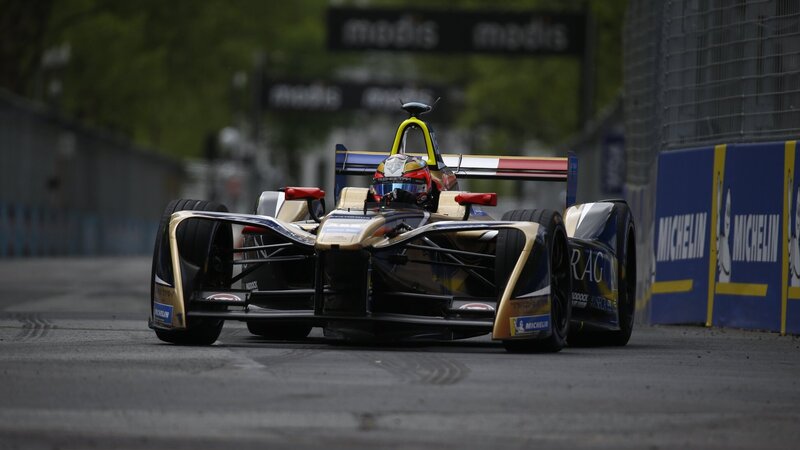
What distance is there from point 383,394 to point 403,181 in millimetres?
4415

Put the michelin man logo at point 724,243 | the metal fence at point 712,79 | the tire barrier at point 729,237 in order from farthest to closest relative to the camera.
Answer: the michelin man logo at point 724,243
the metal fence at point 712,79
the tire barrier at point 729,237

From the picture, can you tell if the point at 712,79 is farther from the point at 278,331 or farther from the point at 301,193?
the point at 278,331

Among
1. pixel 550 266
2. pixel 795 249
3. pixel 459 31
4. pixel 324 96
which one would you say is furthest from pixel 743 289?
pixel 324 96

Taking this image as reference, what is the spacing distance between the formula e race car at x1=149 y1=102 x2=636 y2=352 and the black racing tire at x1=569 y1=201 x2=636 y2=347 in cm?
7

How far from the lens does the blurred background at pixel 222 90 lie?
3944 centimetres

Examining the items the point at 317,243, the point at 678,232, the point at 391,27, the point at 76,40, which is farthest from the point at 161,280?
the point at 76,40

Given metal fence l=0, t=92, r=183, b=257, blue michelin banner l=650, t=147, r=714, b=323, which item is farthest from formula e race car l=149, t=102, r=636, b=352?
metal fence l=0, t=92, r=183, b=257

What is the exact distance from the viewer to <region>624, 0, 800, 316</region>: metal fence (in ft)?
47.8

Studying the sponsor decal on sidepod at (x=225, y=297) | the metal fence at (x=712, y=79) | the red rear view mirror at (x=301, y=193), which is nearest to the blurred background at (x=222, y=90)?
the metal fence at (x=712, y=79)

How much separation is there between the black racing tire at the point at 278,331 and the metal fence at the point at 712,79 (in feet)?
14.5

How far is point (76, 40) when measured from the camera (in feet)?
173

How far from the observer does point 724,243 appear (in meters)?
14.9

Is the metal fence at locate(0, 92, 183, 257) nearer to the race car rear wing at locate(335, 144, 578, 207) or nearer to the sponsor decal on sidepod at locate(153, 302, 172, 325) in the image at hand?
the race car rear wing at locate(335, 144, 578, 207)

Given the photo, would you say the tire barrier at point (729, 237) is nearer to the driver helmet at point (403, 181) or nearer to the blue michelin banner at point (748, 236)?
the blue michelin banner at point (748, 236)
